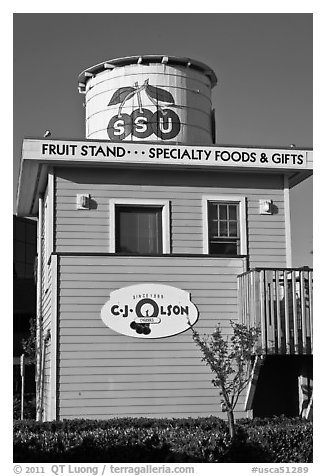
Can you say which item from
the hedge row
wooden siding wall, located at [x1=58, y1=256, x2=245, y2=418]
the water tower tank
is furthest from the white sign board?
the hedge row

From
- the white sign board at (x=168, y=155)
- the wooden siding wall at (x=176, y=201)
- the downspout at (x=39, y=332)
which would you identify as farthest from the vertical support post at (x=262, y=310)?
the downspout at (x=39, y=332)

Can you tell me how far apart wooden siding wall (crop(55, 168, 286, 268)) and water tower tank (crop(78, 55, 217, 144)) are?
2024mm

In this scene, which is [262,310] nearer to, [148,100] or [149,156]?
[149,156]

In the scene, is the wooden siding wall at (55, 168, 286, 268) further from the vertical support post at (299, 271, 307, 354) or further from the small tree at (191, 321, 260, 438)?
the small tree at (191, 321, 260, 438)

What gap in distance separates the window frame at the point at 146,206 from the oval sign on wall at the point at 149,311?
0.89 m

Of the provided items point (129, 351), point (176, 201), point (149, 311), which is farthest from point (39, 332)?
point (176, 201)

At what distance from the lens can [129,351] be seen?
14.2 meters

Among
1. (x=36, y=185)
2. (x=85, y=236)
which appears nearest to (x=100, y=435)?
(x=85, y=236)

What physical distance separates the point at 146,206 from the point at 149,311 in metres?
2.06

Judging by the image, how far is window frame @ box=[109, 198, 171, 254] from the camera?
1492 cm

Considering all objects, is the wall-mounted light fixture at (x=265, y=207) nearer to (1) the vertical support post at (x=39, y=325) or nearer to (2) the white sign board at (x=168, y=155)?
(2) the white sign board at (x=168, y=155)

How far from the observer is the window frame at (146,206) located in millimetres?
14922

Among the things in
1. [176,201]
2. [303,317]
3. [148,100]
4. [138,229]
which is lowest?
[303,317]
